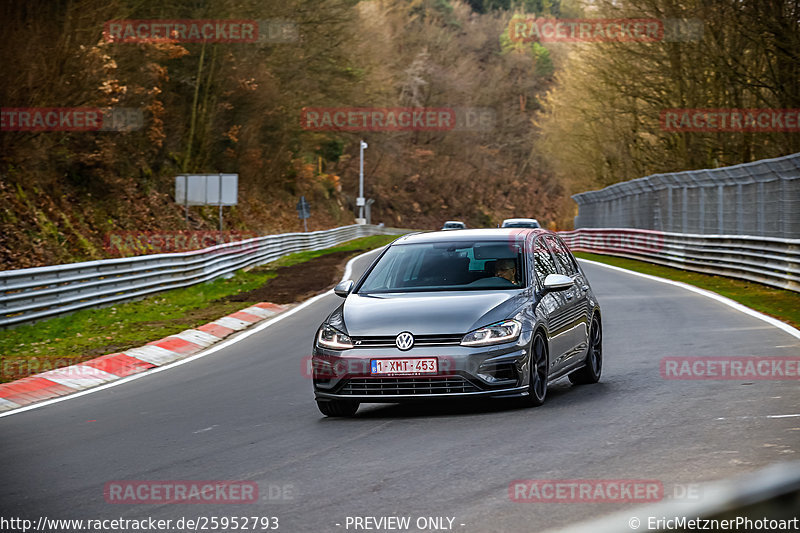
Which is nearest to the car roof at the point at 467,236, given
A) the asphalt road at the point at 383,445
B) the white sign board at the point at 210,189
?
the asphalt road at the point at 383,445

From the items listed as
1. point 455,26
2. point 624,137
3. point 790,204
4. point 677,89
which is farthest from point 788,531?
point 455,26

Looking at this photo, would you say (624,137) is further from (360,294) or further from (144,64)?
(360,294)

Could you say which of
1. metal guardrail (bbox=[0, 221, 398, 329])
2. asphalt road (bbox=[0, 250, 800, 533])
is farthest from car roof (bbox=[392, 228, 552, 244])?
metal guardrail (bbox=[0, 221, 398, 329])

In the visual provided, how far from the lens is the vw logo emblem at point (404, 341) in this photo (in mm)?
8477

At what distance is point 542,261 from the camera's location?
10055 mm

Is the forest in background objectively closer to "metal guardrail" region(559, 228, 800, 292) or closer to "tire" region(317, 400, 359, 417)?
"metal guardrail" region(559, 228, 800, 292)

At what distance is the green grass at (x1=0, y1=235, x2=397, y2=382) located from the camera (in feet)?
45.8

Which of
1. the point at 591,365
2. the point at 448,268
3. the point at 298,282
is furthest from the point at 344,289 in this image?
the point at 298,282

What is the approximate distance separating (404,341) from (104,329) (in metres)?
10.1

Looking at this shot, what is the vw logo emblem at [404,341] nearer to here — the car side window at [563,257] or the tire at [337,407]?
the tire at [337,407]

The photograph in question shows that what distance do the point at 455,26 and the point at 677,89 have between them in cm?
9309

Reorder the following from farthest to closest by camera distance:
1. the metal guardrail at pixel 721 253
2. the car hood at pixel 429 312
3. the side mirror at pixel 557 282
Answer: the metal guardrail at pixel 721 253 → the side mirror at pixel 557 282 → the car hood at pixel 429 312

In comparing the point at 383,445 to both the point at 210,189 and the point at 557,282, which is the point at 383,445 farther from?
the point at 210,189

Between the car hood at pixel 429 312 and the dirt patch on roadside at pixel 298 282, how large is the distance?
1424cm
